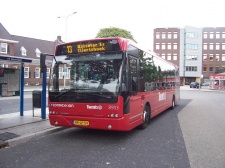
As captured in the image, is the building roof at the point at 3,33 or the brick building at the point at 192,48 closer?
the building roof at the point at 3,33

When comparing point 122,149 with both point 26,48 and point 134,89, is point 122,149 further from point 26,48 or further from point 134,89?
point 26,48

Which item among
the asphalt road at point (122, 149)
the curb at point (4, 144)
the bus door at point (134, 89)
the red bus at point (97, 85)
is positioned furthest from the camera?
the bus door at point (134, 89)

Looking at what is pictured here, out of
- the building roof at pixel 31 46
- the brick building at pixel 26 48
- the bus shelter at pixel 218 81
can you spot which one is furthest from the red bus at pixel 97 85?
the bus shelter at pixel 218 81

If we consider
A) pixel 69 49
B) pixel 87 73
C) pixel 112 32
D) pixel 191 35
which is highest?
pixel 191 35

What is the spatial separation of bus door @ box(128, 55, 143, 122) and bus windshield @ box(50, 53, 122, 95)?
52 centimetres

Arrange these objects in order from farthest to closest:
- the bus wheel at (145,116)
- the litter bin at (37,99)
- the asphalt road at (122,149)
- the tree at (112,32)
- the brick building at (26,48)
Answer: the brick building at (26,48)
the tree at (112,32)
the litter bin at (37,99)
the bus wheel at (145,116)
the asphalt road at (122,149)

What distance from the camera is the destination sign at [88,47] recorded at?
706cm

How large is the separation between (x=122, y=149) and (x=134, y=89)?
6.23ft

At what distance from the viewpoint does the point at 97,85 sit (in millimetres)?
6898

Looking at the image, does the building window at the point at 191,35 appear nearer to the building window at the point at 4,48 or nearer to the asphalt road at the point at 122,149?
the building window at the point at 4,48

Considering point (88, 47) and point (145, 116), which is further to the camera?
point (145, 116)

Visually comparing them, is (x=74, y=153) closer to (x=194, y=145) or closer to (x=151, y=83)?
(x=194, y=145)

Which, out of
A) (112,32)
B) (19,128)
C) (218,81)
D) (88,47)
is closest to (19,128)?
(19,128)

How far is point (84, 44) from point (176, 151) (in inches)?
156
